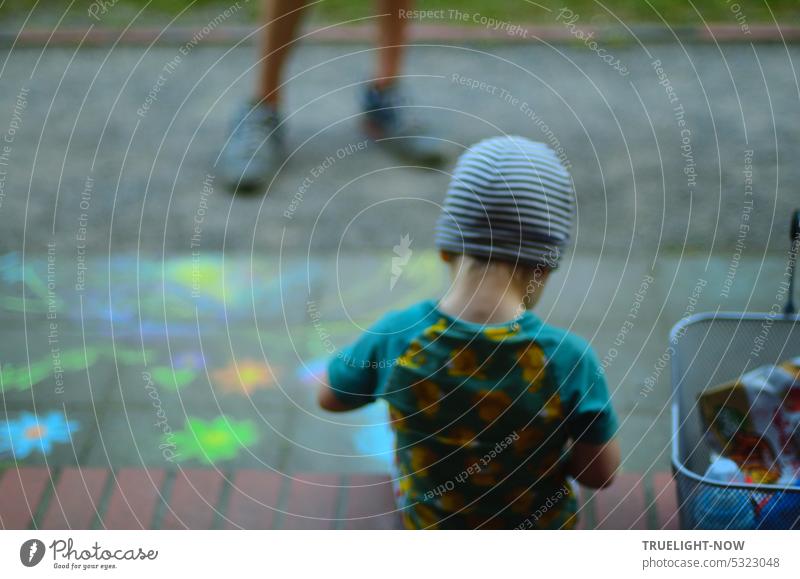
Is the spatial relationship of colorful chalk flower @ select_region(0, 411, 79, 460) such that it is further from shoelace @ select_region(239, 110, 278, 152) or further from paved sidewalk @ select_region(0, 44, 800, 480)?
shoelace @ select_region(239, 110, 278, 152)

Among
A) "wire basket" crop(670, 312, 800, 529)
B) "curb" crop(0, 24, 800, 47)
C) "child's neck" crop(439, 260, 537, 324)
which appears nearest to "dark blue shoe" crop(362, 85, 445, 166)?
"curb" crop(0, 24, 800, 47)

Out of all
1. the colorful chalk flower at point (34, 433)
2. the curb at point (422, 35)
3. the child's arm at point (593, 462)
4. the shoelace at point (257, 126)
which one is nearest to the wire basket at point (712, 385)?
the child's arm at point (593, 462)

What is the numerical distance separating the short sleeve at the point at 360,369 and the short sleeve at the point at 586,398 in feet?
0.51

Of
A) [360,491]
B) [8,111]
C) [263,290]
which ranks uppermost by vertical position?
[8,111]

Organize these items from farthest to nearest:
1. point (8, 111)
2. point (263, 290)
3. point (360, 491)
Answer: point (8, 111)
point (263, 290)
point (360, 491)

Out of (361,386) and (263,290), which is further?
(263,290)

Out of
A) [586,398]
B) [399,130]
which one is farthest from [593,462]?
[399,130]

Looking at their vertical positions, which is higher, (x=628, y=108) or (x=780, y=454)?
(x=628, y=108)

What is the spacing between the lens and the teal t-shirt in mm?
741

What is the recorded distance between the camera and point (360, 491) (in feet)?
3.43

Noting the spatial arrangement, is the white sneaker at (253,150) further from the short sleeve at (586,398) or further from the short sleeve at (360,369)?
the short sleeve at (586,398)

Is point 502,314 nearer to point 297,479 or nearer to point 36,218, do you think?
point 297,479

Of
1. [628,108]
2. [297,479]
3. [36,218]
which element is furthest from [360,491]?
[628,108]
